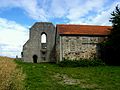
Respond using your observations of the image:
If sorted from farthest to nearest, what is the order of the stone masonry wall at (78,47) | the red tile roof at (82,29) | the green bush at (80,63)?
1. the red tile roof at (82,29)
2. the stone masonry wall at (78,47)
3. the green bush at (80,63)

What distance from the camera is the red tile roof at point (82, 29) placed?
1524 inches

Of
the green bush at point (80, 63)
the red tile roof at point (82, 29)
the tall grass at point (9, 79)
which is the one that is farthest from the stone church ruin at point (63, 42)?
the tall grass at point (9, 79)

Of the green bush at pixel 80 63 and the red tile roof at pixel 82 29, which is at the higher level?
the red tile roof at pixel 82 29

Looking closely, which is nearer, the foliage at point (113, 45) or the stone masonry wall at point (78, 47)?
the foliage at point (113, 45)

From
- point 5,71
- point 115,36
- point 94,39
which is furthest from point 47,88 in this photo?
point 94,39

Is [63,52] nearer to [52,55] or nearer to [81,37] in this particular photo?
[81,37]

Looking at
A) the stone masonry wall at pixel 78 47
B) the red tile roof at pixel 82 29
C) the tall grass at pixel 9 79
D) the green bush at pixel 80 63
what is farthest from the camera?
the red tile roof at pixel 82 29

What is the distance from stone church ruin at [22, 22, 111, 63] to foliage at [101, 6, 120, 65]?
1308mm

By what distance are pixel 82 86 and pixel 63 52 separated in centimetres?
2033

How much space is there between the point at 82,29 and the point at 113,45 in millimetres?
6624

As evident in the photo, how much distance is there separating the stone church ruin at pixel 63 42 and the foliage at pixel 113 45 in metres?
1.31

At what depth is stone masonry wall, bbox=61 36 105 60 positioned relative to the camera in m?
38.0

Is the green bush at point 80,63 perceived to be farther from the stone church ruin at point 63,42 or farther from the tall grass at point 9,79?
the tall grass at point 9,79

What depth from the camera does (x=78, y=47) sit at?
38188 mm
